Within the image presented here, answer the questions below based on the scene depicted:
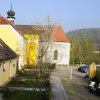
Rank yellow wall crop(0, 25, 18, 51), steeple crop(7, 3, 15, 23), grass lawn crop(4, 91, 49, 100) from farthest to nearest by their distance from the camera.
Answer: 1. steeple crop(7, 3, 15, 23)
2. yellow wall crop(0, 25, 18, 51)
3. grass lawn crop(4, 91, 49, 100)

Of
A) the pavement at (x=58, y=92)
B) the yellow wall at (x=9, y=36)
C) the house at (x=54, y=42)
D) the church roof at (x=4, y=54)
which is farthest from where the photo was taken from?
the house at (x=54, y=42)

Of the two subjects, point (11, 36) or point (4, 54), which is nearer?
point (4, 54)

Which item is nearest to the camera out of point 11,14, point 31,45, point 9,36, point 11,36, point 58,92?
point 58,92

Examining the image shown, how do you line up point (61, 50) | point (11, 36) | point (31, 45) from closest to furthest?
point (11, 36) → point (31, 45) → point (61, 50)

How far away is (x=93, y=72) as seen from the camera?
30.3 meters

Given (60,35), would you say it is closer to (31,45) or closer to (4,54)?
(31,45)

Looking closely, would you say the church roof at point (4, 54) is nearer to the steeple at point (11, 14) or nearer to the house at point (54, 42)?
the house at point (54, 42)

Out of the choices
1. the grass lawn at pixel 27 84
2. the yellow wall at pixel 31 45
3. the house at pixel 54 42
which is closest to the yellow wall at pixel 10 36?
the yellow wall at pixel 31 45

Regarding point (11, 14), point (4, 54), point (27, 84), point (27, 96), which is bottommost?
point (27, 96)

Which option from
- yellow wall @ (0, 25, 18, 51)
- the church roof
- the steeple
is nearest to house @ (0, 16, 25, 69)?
yellow wall @ (0, 25, 18, 51)

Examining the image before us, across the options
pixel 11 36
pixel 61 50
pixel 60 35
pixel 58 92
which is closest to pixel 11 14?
pixel 60 35

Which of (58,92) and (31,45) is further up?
(31,45)

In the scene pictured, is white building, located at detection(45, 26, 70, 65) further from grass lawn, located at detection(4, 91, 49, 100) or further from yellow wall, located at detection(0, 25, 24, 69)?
grass lawn, located at detection(4, 91, 49, 100)

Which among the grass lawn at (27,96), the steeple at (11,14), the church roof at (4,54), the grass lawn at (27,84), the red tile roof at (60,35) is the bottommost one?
the grass lawn at (27,96)
